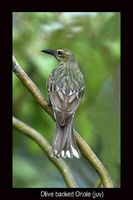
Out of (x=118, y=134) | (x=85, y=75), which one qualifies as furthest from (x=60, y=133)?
(x=85, y=75)

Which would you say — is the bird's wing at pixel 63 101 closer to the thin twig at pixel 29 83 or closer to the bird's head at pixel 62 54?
the thin twig at pixel 29 83

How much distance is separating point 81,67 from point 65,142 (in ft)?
3.87

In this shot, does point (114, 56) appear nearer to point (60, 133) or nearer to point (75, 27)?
point (75, 27)

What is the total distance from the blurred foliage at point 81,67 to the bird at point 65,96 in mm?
168

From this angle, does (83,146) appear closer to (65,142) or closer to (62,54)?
(65,142)

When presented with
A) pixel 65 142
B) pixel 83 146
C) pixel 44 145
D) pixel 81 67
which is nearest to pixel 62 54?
pixel 81 67

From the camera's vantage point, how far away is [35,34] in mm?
6867

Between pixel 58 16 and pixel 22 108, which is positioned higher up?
pixel 58 16

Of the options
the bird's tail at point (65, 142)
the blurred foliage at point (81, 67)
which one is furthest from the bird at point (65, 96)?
the blurred foliage at point (81, 67)

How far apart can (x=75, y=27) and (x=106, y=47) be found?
293 millimetres

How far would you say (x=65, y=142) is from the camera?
5.52m

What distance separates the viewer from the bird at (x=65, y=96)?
18.0ft

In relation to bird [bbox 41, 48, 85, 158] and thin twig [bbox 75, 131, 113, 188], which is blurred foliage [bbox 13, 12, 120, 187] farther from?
thin twig [bbox 75, 131, 113, 188]

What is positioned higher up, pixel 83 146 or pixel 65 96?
pixel 65 96
